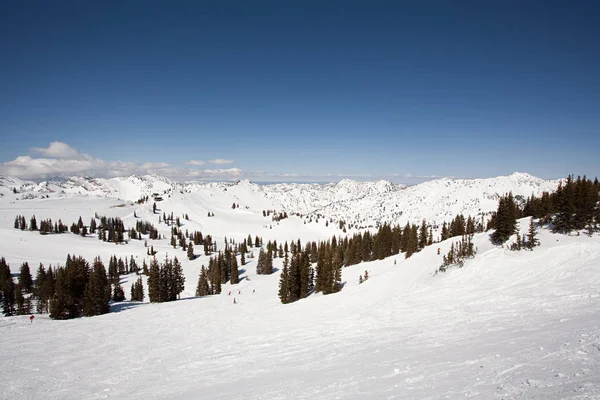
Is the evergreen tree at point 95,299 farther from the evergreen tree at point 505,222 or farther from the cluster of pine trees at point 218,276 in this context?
the evergreen tree at point 505,222

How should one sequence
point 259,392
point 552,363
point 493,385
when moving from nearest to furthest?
1. point 493,385
2. point 552,363
3. point 259,392

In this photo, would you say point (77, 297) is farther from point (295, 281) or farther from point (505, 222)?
point (505, 222)

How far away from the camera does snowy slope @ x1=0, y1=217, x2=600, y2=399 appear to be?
32.0ft

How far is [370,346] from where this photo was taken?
16641 mm

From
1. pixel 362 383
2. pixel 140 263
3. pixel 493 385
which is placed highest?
pixel 493 385

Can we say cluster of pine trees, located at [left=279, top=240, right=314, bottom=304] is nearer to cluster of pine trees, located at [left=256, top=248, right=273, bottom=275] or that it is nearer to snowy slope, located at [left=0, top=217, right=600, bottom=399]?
snowy slope, located at [left=0, top=217, right=600, bottom=399]

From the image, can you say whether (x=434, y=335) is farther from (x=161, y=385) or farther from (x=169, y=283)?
(x=169, y=283)

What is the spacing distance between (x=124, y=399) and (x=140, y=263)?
154 m

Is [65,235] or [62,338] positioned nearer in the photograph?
[62,338]

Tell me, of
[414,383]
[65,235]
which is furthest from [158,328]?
[65,235]

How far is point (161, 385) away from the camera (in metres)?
15.0

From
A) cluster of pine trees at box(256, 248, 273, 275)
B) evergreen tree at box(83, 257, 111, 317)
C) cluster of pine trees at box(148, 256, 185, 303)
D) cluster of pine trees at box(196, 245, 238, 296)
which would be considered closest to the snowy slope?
evergreen tree at box(83, 257, 111, 317)

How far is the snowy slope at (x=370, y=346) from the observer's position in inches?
384

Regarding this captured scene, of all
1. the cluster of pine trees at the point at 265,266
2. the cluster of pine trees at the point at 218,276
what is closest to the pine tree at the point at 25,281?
the cluster of pine trees at the point at 218,276
